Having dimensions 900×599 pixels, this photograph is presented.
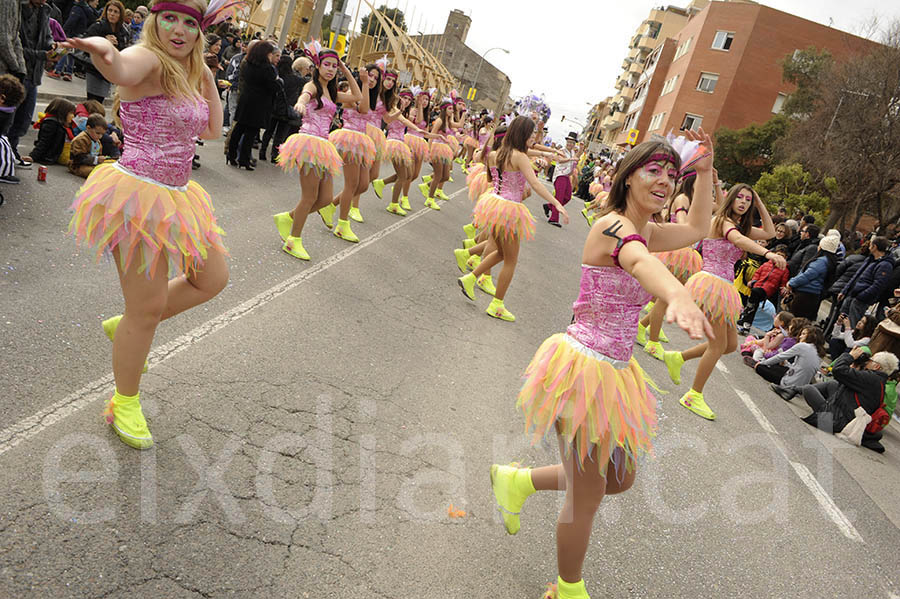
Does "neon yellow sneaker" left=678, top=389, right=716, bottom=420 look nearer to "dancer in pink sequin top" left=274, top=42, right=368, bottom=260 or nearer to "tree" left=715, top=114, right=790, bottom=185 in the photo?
"dancer in pink sequin top" left=274, top=42, right=368, bottom=260

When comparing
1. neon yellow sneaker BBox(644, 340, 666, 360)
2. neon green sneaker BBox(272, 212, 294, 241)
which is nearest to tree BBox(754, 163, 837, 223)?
neon yellow sneaker BBox(644, 340, 666, 360)

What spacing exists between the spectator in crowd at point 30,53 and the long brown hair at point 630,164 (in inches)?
293

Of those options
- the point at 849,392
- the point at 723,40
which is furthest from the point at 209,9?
the point at 723,40

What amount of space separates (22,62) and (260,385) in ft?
19.5

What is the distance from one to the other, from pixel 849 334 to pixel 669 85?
55574 mm

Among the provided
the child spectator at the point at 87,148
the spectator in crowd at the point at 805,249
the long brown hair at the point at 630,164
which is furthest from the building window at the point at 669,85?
the long brown hair at the point at 630,164

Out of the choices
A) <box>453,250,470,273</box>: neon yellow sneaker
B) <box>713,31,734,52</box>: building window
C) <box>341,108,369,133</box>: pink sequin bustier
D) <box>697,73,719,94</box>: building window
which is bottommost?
<box>453,250,470,273</box>: neon yellow sneaker

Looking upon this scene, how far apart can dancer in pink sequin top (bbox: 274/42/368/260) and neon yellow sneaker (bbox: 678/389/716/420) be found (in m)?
4.19

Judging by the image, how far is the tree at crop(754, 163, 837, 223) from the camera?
2102 centimetres

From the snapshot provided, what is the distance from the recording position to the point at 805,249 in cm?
1301

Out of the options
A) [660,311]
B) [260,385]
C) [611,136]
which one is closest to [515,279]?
[660,311]

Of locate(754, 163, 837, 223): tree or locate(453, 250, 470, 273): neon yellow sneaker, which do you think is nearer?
locate(453, 250, 470, 273): neon yellow sneaker

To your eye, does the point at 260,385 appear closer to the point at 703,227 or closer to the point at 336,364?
the point at 336,364

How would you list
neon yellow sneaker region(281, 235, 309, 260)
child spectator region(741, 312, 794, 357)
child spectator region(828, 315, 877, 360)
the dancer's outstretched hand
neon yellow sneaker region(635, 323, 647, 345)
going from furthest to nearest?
child spectator region(828, 315, 877, 360) < child spectator region(741, 312, 794, 357) < neon yellow sneaker region(635, 323, 647, 345) < neon yellow sneaker region(281, 235, 309, 260) < the dancer's outstretched hand
